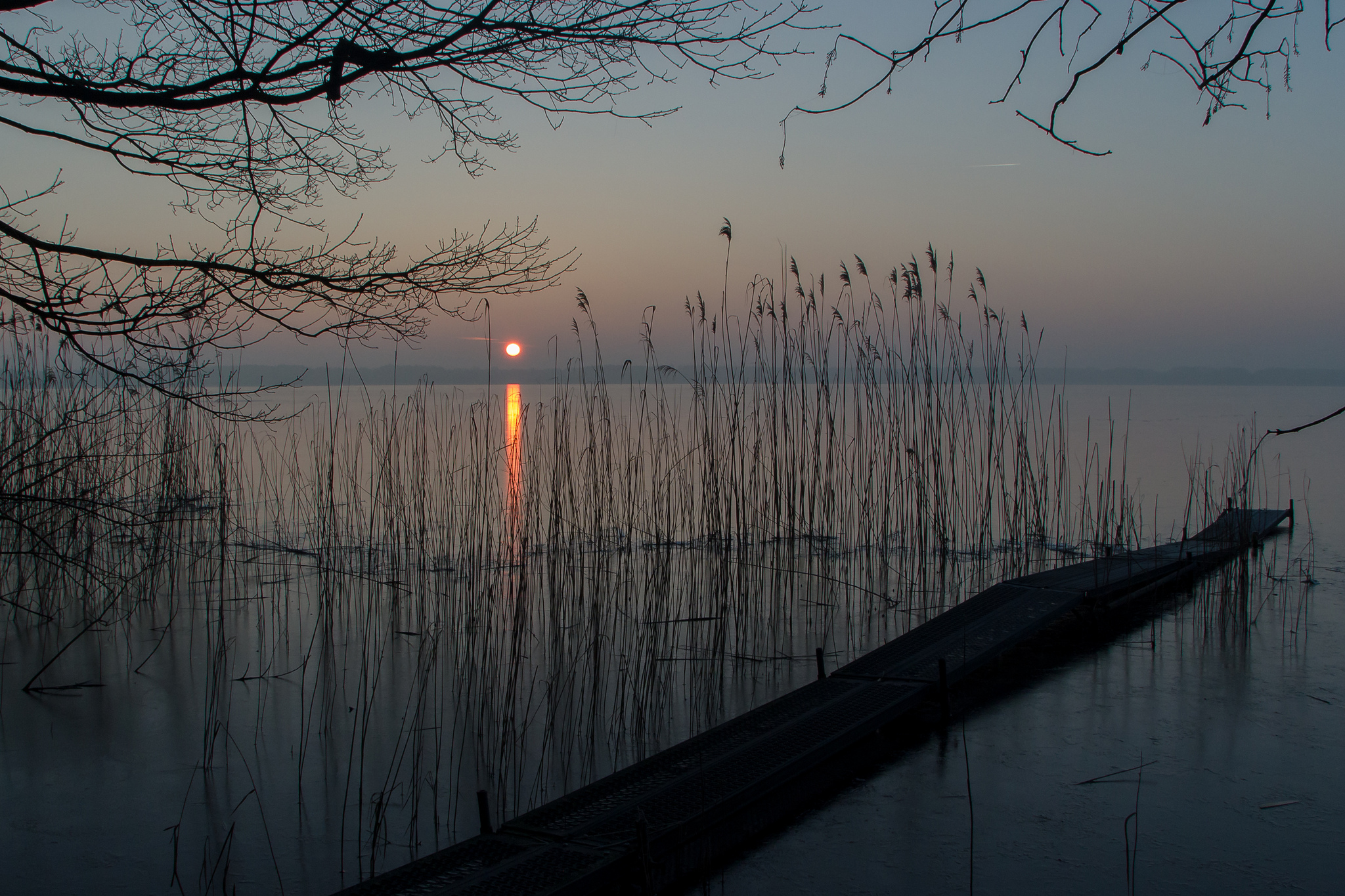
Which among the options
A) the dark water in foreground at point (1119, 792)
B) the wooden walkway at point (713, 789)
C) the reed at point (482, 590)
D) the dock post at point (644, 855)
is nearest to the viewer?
the dock post at point (644, 855)

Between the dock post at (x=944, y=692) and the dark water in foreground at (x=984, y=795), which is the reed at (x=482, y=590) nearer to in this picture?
the dark water in foreground at (x=984, y=795)

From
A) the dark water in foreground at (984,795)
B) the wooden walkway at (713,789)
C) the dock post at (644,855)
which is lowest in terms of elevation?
the dark water in foreground at (984,795)

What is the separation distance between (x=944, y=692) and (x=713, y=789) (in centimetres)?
87

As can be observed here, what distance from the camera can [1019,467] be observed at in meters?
4.32

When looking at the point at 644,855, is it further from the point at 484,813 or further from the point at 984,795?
the point at 984,795

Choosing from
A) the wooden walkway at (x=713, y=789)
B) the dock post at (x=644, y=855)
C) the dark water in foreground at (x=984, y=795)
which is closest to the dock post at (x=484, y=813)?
the wooden walkway at (x=713, y=789)

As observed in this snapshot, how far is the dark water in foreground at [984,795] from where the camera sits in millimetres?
1678

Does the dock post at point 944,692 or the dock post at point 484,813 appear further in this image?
the dock post at point 944,692

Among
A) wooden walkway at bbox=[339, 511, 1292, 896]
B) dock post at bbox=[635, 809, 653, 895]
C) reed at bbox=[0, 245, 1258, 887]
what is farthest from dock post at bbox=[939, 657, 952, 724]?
dock post at bbox=[635, 809, 653, 895]

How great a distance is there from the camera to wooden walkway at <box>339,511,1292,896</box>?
152cm

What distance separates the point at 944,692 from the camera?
242 centimetres

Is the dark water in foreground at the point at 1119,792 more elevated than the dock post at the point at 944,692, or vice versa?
the dock post at the point at 944,692

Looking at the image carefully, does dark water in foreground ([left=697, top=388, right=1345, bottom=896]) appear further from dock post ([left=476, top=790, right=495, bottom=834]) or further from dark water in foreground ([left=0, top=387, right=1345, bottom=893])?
dock post ([left=476, top=790, right=495, bottom=834])

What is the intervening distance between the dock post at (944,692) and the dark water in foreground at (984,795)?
7cm
